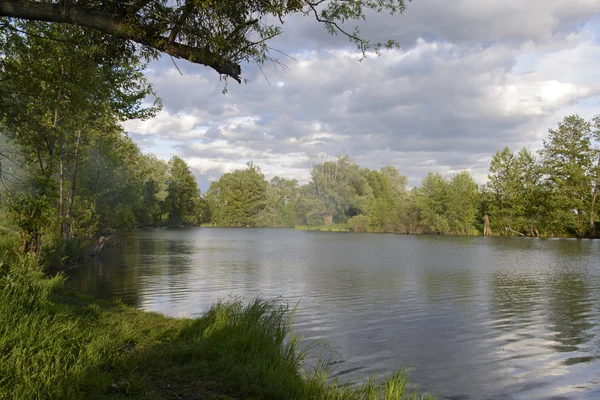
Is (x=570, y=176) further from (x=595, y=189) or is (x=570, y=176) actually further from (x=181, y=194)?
(x=181, y=194)

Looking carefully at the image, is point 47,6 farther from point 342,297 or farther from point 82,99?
point 342,297

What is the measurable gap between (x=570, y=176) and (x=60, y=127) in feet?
180

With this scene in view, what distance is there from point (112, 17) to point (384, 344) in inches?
304

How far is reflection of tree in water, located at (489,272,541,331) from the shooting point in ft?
38.0

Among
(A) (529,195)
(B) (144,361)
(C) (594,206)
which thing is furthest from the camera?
(A) (529,195)

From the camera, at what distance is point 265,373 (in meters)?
5.47

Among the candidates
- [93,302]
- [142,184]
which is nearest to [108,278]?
[93,302]

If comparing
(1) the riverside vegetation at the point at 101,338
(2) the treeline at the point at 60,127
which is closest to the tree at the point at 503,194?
(2) the treeline at the point at 60,127

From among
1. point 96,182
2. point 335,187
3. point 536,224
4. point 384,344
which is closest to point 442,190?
point 536,224

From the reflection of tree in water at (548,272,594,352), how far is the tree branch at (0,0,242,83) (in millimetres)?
8867

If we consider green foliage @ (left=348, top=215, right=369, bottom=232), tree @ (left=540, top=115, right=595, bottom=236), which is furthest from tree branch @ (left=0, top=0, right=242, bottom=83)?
green foliage @ (left=348, top=215, right=369, bottom=232)

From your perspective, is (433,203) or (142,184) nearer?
(142,184)

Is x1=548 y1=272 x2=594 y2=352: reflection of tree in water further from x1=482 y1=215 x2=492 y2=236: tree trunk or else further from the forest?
x1=482 y1=215 x2=492 y2=236: tree trunk

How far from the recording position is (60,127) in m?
14.7
